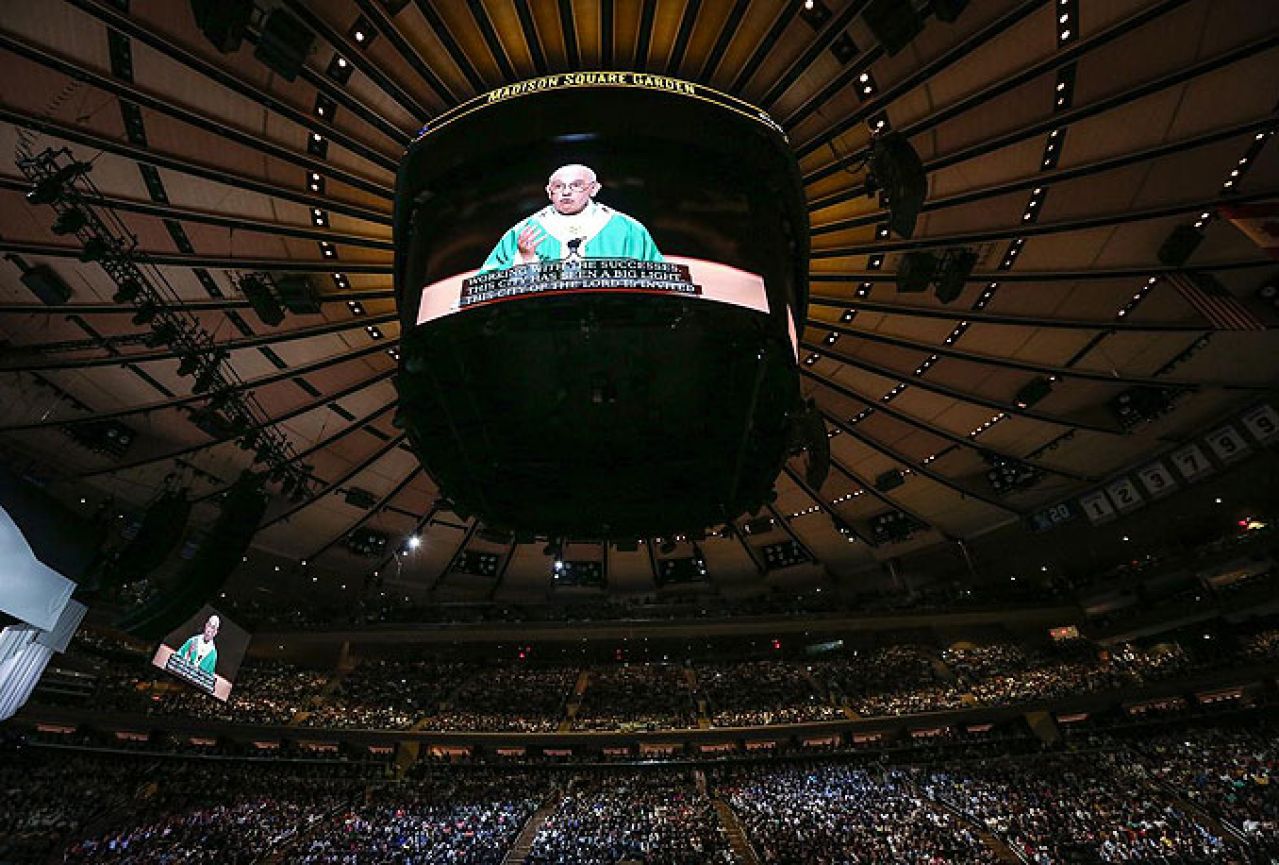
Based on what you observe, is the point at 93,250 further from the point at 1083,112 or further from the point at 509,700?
the point at 509,700

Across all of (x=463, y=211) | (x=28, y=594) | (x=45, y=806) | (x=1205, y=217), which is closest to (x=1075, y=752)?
(x=1205, y=217)

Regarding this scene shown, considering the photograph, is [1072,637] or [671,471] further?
[1072,637]

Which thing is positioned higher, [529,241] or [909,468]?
[909,468]

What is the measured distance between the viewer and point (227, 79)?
38.2ft

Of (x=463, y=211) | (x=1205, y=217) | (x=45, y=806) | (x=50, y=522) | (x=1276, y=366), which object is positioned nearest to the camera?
(x=463, y=211)

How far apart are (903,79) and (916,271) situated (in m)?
4.71

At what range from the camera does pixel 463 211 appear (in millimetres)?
12258

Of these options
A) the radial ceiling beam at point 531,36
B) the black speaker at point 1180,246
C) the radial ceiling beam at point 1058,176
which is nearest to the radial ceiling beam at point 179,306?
the radial ceiling beam at point 531,36

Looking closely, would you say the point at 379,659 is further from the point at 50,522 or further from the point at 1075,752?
the point at 1075,752

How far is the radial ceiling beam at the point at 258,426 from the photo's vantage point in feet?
66.3

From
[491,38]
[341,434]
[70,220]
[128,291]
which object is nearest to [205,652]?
[341,434]

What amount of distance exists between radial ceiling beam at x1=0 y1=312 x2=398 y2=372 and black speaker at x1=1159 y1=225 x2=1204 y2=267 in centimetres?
2011

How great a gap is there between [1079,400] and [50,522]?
33.0 m

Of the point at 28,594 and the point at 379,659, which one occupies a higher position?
the point at 379,659
